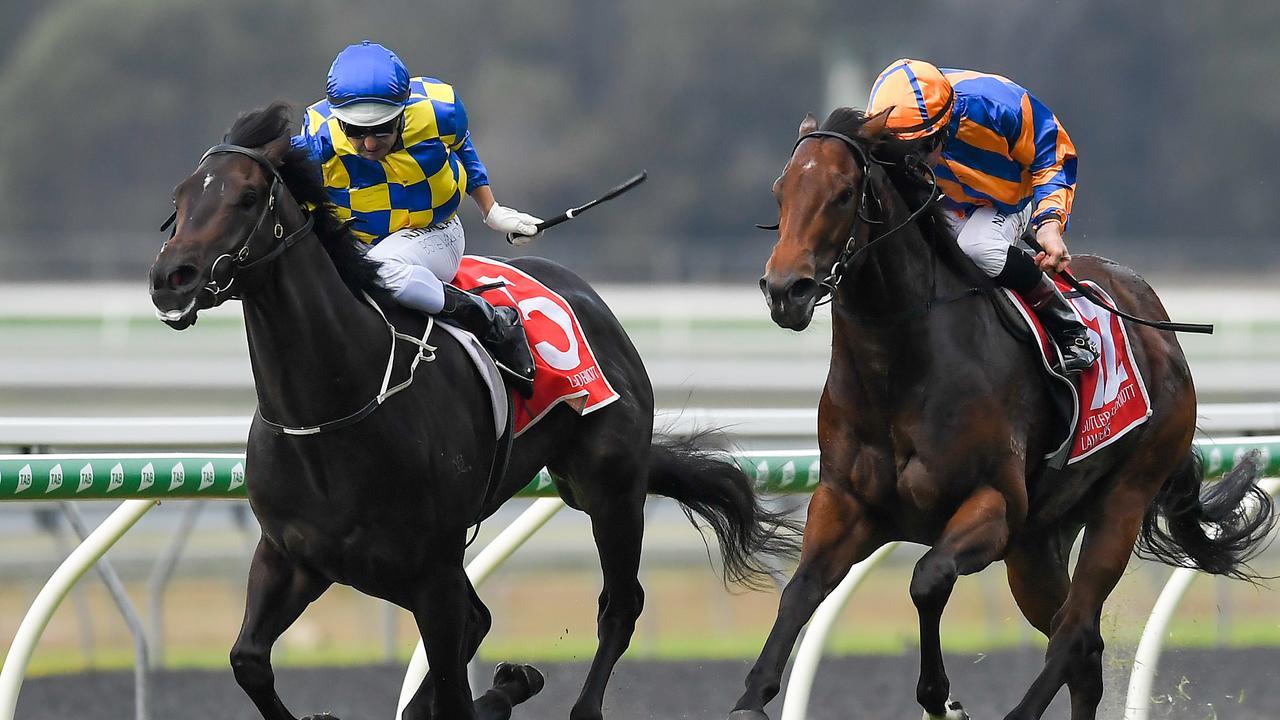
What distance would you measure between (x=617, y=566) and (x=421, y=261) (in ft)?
2.98

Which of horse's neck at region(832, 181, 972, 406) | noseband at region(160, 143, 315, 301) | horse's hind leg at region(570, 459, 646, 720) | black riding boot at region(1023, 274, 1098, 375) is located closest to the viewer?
noseband at region(160, 143, 315, 301)

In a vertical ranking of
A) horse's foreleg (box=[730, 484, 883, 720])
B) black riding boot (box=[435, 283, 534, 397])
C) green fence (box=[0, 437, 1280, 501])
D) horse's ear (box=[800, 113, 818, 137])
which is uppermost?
horse's ear (box=[800, 113, 818, 137])

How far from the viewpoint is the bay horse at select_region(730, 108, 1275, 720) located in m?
3.65

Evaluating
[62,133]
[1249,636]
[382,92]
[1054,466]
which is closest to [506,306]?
[382,92]

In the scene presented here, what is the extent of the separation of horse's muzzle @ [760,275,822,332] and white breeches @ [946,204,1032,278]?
745 millimetres

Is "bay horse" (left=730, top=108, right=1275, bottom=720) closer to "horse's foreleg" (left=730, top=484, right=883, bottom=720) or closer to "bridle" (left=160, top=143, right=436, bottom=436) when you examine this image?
"horse's foreleg" (left=730, top=484, right=883, bottom=720)

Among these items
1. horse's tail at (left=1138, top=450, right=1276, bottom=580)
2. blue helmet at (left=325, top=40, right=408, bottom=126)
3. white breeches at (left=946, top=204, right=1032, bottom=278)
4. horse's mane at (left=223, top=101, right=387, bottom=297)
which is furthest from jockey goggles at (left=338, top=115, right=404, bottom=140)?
horse's tail at (left=1138, top=450, right=1276, bottom=580)

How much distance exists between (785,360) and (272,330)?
36.4 feet

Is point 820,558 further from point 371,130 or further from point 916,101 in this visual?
point 371,130

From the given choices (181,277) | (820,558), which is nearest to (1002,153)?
(820,558)

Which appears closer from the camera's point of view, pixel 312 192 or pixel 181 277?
pixel 181 277

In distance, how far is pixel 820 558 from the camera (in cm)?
387

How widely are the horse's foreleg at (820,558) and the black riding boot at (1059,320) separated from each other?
647 mm

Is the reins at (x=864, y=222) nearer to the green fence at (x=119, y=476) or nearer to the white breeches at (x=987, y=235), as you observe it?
the white breeches at (x=987, y=235)
